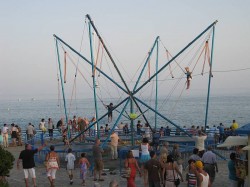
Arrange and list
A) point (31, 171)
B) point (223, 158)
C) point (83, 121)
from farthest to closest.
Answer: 1. point (83, 121)
2. point (223, 158)
3. point (31, 171)

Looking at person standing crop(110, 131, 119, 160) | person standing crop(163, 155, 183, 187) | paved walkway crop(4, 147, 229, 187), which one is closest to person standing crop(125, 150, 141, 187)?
person standing crop(163, 155, 183, 187)

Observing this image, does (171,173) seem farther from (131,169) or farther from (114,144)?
(114,144)

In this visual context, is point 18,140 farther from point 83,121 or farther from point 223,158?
point 223,158

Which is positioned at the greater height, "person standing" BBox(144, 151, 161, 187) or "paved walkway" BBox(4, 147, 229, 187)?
"person standing" BBox(144, 151, 161, 187)

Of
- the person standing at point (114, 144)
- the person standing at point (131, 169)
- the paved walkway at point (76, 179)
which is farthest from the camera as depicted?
the person standing at point (114, 144)

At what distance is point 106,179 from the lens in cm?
1642

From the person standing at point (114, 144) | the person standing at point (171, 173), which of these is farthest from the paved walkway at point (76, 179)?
the person standing at point (171, 173)

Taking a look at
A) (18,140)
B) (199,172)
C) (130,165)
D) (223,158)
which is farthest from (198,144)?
(18,140)

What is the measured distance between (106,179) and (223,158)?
243 inches

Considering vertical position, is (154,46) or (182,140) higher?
(154,46)

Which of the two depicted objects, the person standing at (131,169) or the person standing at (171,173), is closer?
the person standing at (171,173)

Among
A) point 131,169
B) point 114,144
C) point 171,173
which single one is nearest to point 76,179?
point 114,144

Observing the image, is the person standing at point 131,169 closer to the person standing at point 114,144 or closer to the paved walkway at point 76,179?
the paved walkway at point 76,179

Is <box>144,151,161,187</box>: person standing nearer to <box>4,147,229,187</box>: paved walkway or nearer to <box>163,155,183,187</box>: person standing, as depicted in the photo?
<box>163,155,183,187</box>: person standing
